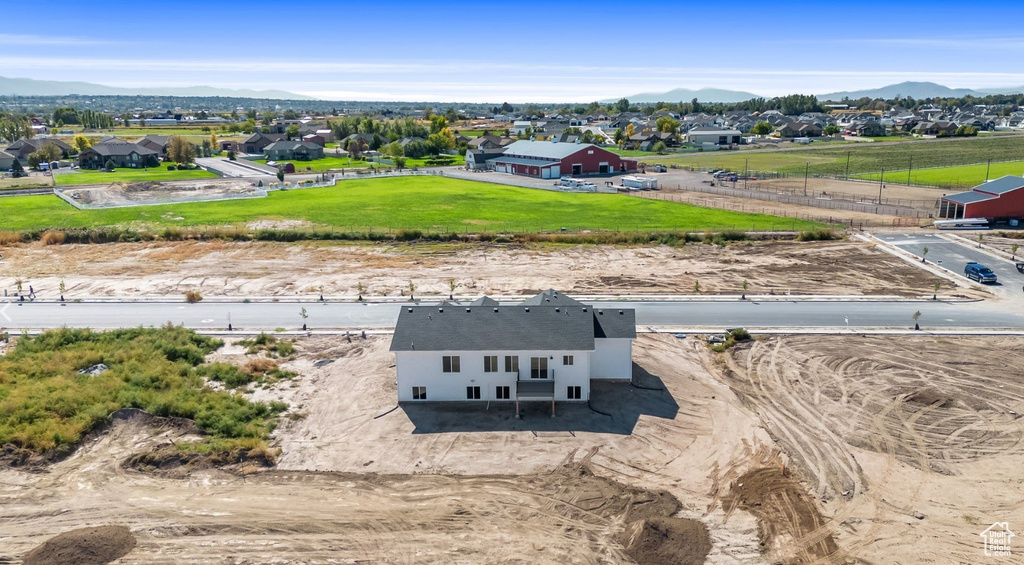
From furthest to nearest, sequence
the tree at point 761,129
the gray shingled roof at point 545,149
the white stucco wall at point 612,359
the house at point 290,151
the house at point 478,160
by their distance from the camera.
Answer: the tree at point 761,129 < the house at point 290,151 < the house at point 478,160 < the gray shingled roof at point 545,149 < the white stucco wall at point 612,359

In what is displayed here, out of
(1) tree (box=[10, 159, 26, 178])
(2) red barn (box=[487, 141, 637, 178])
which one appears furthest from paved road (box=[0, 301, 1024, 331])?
(1) tree (box=[10, 159, 26, 178])

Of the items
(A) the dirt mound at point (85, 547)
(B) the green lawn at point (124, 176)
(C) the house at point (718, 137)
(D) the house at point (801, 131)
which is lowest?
(A) the dirt mound at point (85, 547)

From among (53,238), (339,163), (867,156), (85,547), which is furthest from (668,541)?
(867,156)

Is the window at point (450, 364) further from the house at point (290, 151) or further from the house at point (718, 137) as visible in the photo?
the house at point (718, 137)

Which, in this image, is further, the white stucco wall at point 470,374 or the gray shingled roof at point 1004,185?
the gray shingled roof at point 1004,185

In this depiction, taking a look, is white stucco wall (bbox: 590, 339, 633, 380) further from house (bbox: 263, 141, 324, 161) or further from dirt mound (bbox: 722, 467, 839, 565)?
house (bbox: 263, 141, 324, 161)

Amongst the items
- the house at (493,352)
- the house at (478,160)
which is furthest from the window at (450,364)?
the house at (478,160)

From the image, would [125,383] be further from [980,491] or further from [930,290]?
[930,290]

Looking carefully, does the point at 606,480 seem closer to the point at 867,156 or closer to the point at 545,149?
the point at 545,149
